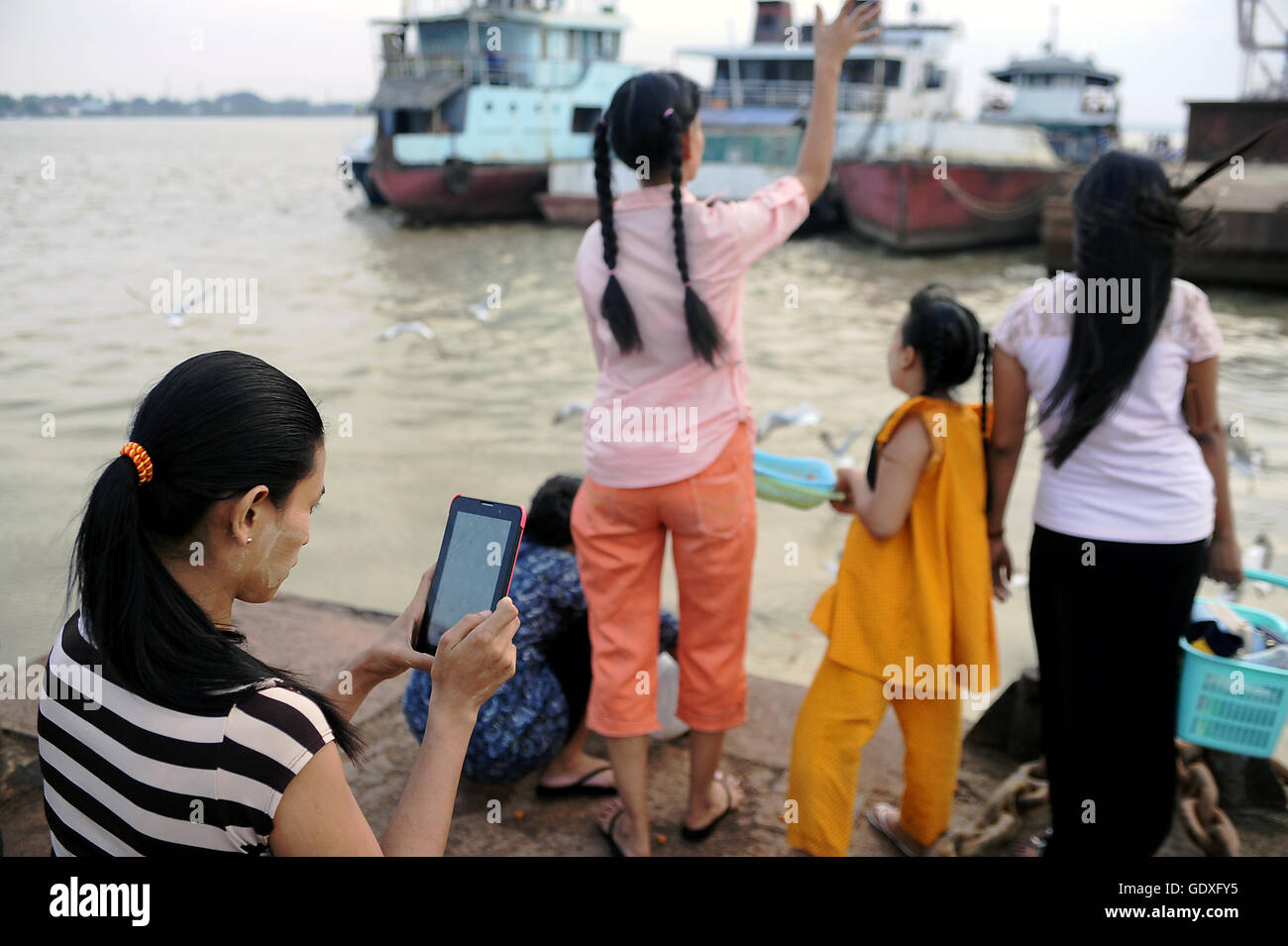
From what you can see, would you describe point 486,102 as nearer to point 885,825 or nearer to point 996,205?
point 996,205

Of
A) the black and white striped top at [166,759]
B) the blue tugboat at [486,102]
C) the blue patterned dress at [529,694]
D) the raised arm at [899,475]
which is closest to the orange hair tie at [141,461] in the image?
the black and white striped top at [166,759]

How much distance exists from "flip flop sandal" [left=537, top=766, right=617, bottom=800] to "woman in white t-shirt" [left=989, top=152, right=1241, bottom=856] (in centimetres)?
103

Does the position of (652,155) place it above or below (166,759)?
above

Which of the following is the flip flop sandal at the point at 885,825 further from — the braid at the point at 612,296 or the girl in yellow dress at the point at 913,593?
the braid at the point at 612,296

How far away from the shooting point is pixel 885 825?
7.69 ft

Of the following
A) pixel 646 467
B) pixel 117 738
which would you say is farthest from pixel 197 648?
pixel 646 467

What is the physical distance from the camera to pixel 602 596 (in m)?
2.14

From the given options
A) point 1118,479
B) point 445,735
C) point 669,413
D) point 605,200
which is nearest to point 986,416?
point 1118,479

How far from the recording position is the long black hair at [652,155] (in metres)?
1.94

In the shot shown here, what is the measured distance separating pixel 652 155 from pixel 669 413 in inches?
19.9

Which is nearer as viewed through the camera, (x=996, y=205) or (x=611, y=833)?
(x=611, y=833)

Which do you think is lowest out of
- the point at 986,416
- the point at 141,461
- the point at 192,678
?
the point at 192,678

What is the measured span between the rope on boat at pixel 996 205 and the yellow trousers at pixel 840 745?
618 inches
